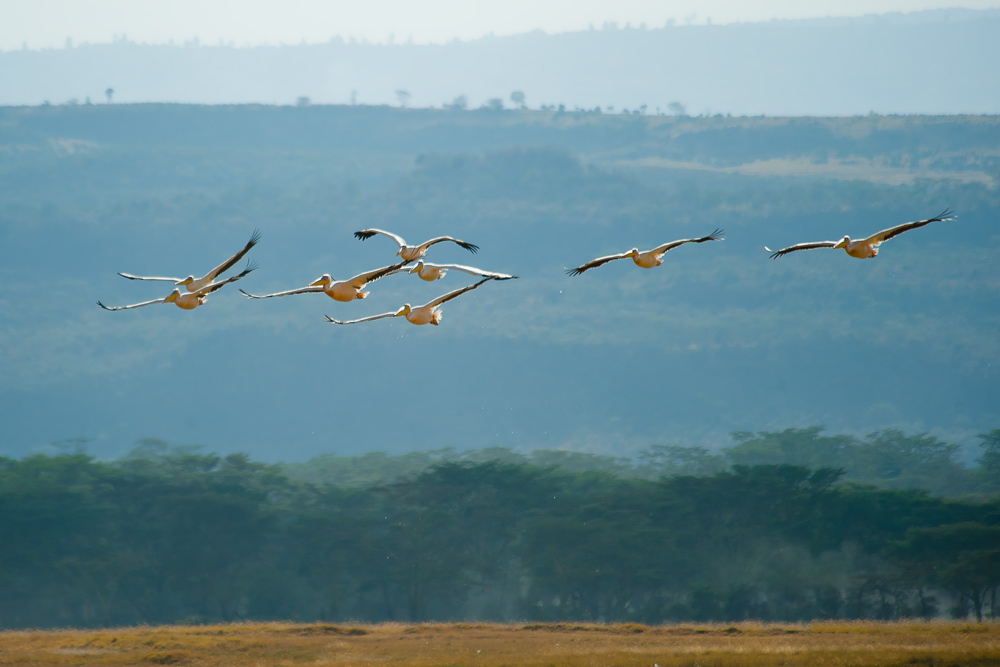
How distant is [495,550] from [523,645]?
45.6 m

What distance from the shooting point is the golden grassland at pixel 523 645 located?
159 ft

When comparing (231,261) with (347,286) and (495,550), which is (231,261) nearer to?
(347,286)

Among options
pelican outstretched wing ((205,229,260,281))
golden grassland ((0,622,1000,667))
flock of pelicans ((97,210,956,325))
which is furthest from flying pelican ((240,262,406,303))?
golden grassland ((0,622,1000,667))

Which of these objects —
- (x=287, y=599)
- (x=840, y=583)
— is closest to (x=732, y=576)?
(x=840, y=583)

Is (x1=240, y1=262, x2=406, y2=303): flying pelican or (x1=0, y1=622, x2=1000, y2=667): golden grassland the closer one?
(x1=240, y1=262, x2=406, y2=303): flying pelican

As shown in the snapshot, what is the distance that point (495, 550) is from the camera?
10019cm

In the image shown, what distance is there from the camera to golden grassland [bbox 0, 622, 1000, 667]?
48.4m

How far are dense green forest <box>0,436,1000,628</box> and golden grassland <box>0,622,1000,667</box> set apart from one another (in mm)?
29235

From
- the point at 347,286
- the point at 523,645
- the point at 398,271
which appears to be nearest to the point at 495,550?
the point at 523,645

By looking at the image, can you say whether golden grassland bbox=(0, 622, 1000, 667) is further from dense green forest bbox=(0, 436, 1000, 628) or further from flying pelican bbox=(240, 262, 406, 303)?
flying pelican bbox=(240, 262, 406, 303)

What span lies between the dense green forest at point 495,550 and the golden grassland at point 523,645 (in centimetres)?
2924

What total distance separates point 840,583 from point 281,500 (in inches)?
2085

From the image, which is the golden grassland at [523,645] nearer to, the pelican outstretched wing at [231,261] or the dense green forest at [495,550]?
the dense green forest at [495,550]

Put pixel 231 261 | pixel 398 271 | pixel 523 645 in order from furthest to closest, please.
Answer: pixel 523 645 → pixel 398 271 → pixel 231 261
